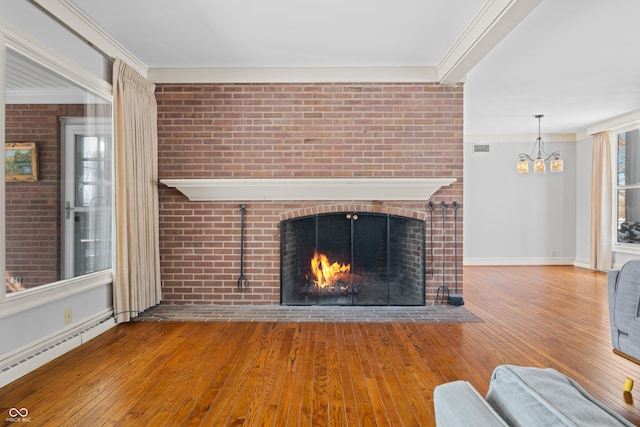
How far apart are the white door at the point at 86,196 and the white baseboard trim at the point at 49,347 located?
420 mm

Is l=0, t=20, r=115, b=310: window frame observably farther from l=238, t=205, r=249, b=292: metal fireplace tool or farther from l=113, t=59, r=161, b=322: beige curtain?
l=238, t=205, r=249, b=292: metal fireplace tool

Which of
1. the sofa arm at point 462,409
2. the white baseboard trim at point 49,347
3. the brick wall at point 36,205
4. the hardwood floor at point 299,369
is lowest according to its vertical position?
the hardwood floor at point 299,369

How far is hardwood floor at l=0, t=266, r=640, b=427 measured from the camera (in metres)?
1.84

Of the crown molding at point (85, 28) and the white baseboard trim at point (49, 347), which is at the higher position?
the crown molding at point (85, 28)

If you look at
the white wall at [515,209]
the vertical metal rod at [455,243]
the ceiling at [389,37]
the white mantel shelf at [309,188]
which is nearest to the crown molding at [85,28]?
the ceiling at [389,37]

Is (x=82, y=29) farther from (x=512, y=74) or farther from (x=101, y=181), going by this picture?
(x=512, y=74)

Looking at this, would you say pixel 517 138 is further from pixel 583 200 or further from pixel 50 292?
pixel 50 292

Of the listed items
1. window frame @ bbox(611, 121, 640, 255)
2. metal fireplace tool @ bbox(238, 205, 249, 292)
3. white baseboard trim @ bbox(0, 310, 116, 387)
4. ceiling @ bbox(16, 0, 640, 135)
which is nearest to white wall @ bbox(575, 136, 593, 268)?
window frame @ bbox(611, 121, 640, 255)

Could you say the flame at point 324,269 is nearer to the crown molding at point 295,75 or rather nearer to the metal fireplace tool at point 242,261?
the metal fireplace tool at point 242,261

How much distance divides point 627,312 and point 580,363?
62 centimetres

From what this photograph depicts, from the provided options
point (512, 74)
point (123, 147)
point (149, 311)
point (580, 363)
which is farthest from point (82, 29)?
point (580, 363)

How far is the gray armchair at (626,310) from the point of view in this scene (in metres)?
2.00

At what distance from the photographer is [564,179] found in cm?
680

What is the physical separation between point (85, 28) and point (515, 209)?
6.89 m
